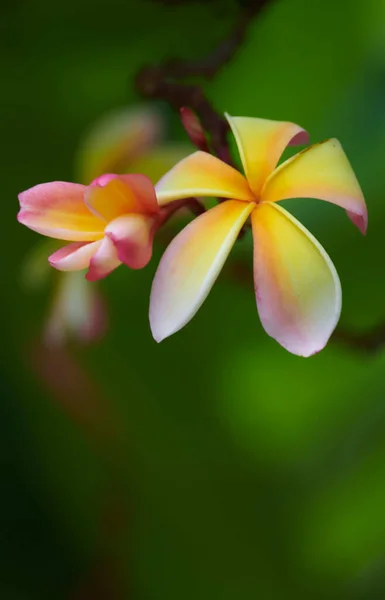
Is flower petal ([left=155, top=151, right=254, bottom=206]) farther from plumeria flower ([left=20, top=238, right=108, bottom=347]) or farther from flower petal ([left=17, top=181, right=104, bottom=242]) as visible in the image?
plumeria flower ([left=20, top=238, right=108, bottom=347])

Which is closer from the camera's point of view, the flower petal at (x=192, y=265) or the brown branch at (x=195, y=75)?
the flower petal at (x=192, y=265)

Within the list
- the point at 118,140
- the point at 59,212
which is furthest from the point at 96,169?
the point at 59,212

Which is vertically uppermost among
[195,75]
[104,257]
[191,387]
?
[195,75]

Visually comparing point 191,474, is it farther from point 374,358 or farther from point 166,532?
point 374,358

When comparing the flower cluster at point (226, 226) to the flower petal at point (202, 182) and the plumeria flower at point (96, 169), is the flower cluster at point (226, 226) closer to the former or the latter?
the flower petal at point (202, 182)

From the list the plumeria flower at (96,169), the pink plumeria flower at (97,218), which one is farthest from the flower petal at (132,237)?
the plumeria flower at (96,169)

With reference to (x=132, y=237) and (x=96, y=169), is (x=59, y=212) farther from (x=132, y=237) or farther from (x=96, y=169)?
(x=96, y=169)

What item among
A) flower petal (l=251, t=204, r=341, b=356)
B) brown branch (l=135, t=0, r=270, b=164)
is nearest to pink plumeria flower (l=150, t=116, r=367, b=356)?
flower petal (l=251, t=204, r=341, b=356)
